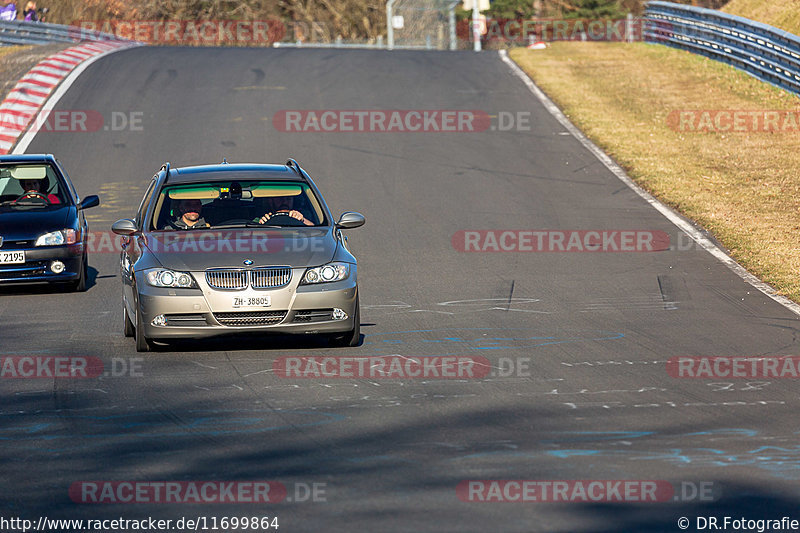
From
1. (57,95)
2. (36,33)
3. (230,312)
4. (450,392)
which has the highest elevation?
(36,33)

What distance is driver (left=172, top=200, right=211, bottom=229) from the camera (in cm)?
1156

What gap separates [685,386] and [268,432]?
3.30 meters

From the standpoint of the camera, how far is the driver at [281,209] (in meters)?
11.7

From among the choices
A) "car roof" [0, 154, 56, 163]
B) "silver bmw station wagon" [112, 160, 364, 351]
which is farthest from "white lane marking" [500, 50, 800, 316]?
"car roof" [0, 154, 56, 163]

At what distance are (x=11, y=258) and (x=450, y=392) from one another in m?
7.80

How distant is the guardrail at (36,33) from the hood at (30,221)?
24448mm

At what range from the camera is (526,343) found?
11102 mm

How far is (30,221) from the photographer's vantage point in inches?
601

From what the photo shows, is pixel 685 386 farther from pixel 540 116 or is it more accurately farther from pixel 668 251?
pixel 540 116

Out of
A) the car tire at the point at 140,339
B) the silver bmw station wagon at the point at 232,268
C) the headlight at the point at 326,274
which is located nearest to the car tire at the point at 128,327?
the silver bmw station wagon at the point at 232,268

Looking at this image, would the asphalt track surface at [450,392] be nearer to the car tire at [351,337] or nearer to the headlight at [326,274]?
the car tire at [351,337]

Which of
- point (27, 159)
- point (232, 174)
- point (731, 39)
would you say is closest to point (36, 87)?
point (27, 159)

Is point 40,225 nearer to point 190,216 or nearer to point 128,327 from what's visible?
point 128,327

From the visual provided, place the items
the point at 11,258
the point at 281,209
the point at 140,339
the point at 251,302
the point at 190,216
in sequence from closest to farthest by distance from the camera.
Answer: the point at 251,302, the point at 140,339, the point at 190,216, the point at 281,209, the point at 11,258
